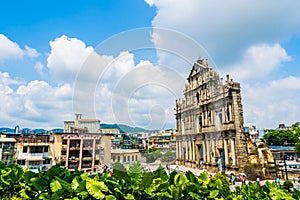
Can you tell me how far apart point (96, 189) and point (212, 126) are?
19220 mm

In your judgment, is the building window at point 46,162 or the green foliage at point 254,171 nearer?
the green foliage at point 254,171

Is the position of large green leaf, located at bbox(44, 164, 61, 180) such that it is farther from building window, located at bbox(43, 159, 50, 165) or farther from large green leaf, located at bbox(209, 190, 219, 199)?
building window, located at bbox(43, 159, 50, 165)

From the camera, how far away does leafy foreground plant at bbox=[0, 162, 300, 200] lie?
5.33ft

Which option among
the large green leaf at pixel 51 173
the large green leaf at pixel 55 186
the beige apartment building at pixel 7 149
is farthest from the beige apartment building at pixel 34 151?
the large green leaf at pixel 55 186

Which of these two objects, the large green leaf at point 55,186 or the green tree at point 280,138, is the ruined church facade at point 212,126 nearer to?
the large green leaf at point 55,186

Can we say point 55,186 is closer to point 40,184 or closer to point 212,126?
point 40,184

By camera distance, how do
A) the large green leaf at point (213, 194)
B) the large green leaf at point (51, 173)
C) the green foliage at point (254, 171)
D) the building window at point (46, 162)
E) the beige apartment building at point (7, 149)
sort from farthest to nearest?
the building window at point (46, 162), the beige apartment building at point (7, 149), the green foliage at point (254, 171), the large green leaf at point (51, 173), the large green leaf at point (213, 194)

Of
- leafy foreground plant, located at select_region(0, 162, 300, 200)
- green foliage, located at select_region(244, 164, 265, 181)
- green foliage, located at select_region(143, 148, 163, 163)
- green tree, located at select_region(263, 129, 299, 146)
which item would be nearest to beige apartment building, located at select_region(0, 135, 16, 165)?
green foliage, located at select_region(244, 164, 265, 181)

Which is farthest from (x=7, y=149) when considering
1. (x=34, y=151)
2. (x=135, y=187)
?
(x=135, y=187)

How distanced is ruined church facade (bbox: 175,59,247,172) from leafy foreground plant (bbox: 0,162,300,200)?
39.8 feet

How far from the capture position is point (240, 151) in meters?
16.0

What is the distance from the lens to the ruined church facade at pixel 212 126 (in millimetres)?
16562

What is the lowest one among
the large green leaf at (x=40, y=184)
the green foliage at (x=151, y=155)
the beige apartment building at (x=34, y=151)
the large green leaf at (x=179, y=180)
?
the beige apartment building at (x=34, y=151)

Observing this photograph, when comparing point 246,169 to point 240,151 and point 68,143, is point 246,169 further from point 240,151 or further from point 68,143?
point 68,143
